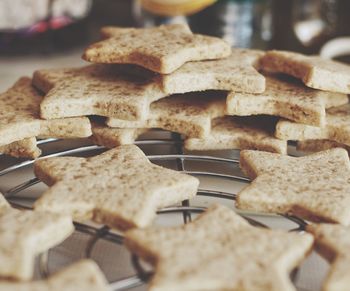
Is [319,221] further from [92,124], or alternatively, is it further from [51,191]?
[92,124]

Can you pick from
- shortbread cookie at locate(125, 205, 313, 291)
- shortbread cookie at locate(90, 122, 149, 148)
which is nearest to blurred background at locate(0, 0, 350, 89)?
shortbread cookie at locate(90, 122, 149, 148)

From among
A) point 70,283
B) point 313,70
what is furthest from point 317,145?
point 70,283

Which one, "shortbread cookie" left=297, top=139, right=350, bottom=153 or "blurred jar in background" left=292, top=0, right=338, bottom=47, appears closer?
"shortbread cookie" left=297, top=139, right=350, bottom=153

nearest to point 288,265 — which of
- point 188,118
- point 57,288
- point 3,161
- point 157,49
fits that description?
point 57,288

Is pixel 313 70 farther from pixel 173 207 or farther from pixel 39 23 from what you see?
pixel 39 23

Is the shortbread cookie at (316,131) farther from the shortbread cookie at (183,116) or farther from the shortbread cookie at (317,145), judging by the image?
the shortbread cookie at (183,116)

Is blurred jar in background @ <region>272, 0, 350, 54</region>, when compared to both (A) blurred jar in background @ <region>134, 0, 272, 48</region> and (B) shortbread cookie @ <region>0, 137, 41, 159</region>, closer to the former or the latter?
(A) blurred jar in background @ <region>134, 0, 272, 48</region>
